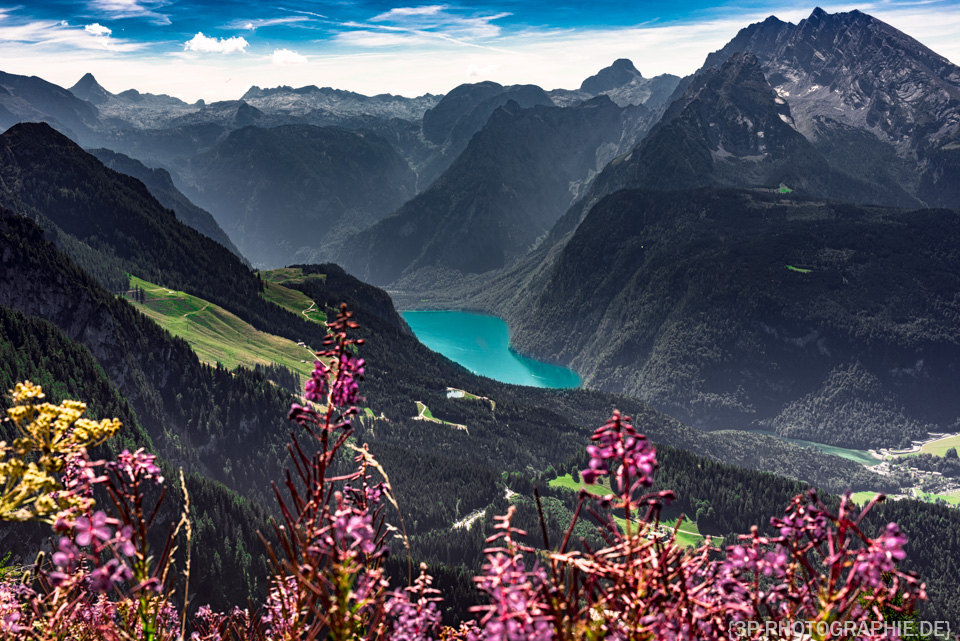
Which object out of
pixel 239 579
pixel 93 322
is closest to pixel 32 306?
pixel 93 322

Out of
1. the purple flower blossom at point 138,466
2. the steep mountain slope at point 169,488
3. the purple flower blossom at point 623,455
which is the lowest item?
the steep mountain slope at point 169,488

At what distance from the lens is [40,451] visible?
780 centimetres

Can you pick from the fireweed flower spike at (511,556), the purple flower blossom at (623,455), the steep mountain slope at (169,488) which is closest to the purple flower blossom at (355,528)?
the fireweed flower spike at (511,556)

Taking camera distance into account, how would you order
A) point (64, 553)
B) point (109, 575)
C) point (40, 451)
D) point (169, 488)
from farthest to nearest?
point (169, 488), point (40, 451), point (64, 553), point (109, 575)

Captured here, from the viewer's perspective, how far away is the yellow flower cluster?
7.36 meters

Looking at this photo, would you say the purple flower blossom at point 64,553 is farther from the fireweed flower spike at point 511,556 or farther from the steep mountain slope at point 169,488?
the steep mountain slope at point 169,488

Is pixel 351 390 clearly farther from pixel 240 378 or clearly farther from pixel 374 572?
pixel 240 378

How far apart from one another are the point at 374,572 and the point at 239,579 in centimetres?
10168

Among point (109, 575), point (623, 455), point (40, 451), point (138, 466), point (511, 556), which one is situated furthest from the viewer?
point (138, 466)

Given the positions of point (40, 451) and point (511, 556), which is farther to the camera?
point (40, 451)

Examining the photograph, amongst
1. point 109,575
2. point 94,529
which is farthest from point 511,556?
point 94,529

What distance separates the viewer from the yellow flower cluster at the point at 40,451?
7.36 meters

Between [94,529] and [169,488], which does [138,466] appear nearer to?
[94,529]

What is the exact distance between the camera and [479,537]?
15788 cm
